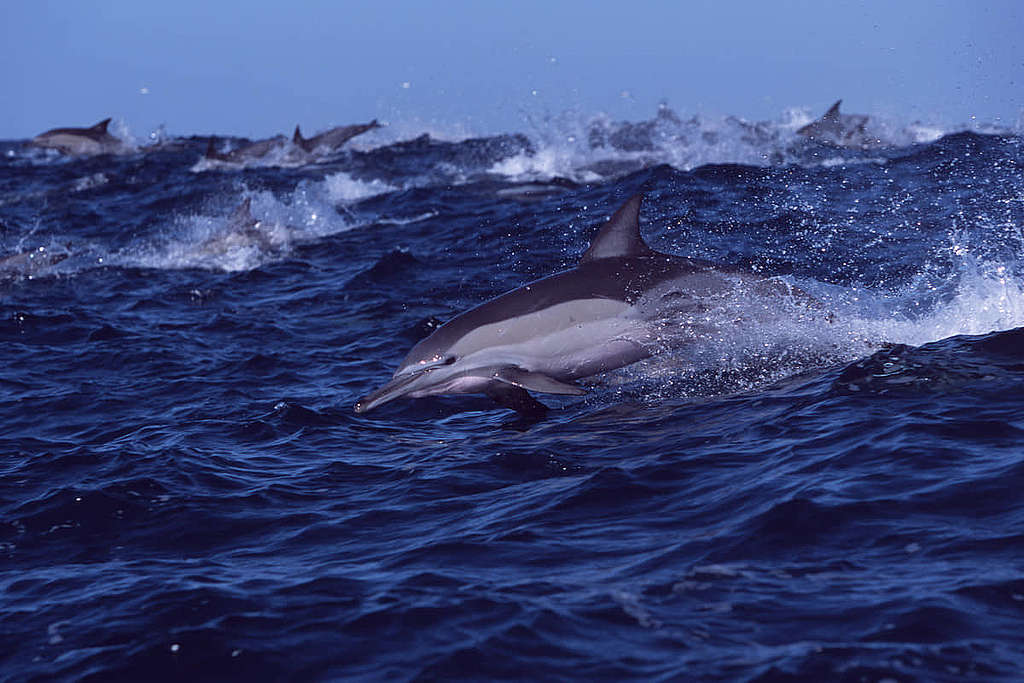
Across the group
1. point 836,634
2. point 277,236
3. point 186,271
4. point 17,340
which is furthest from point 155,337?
point 836,634

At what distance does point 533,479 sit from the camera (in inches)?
273

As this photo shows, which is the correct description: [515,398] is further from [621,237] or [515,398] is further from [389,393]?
[621,237]

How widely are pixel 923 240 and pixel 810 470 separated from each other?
7261 millimetres

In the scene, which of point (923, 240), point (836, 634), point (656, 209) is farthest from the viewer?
point (656, 209)

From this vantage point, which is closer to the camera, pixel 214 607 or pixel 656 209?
pixel 214 607

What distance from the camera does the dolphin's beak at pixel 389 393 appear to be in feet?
27.4

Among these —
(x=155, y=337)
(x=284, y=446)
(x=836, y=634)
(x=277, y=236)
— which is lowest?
(x=836, y=634)

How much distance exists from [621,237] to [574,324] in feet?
2.32

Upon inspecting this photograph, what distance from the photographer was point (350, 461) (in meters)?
8.00

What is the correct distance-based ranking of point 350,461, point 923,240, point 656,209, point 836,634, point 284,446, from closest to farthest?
point 836,634 < point 350,461 < point 284,446 < point 923,240 < point 656,209

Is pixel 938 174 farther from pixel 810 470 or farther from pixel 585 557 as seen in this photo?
pixel 585 557

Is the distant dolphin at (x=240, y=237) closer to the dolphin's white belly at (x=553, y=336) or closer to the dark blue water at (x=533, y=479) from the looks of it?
the dark blue water at (x=533, y=479)

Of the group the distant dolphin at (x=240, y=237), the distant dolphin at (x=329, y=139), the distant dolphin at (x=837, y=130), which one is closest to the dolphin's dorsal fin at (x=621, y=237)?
the distant dolphin at (x=240, y=237)

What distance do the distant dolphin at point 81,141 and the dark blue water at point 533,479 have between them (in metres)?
26.0
